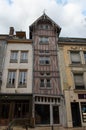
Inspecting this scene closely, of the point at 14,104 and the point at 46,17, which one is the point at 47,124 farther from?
the point at 46,17

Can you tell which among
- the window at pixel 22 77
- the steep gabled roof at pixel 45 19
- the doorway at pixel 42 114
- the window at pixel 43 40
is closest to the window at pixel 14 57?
the window at pixel 22 77

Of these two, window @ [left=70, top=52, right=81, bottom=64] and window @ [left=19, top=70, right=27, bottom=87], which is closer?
window @ [left=19, top=70, right=27, bottom=87]

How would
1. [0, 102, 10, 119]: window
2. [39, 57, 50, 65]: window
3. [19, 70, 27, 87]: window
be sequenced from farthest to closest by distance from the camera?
[39, 57, 50, 65]: window, [19, 70, 27, 87]: window, [0, 102, 10, 119]: window

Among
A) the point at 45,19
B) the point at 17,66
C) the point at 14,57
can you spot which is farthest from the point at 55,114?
the point at 45,19

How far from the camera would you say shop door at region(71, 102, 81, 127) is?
47.0 ft

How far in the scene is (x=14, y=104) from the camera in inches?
572

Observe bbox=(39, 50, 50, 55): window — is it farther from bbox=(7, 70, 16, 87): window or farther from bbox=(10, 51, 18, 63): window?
bbox=(7, 70, 16, 87): window

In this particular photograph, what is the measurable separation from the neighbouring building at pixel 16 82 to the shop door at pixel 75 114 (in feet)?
14.2

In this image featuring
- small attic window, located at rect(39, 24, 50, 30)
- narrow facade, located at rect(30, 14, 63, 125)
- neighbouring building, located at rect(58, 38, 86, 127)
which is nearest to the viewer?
neighbouring building, located at rect(58, 38, 86, 127)

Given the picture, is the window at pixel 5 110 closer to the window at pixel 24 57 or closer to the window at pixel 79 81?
the window at pixel 24 57

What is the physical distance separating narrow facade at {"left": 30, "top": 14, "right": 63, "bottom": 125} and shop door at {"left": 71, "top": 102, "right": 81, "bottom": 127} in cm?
123

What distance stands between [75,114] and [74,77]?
3969mm

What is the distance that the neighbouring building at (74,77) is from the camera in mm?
14470

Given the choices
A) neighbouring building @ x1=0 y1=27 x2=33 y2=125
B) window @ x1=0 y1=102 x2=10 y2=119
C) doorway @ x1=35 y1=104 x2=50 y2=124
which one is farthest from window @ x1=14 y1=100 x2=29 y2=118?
doorway @ x1=35 y1=104 x2=50 y2=124
